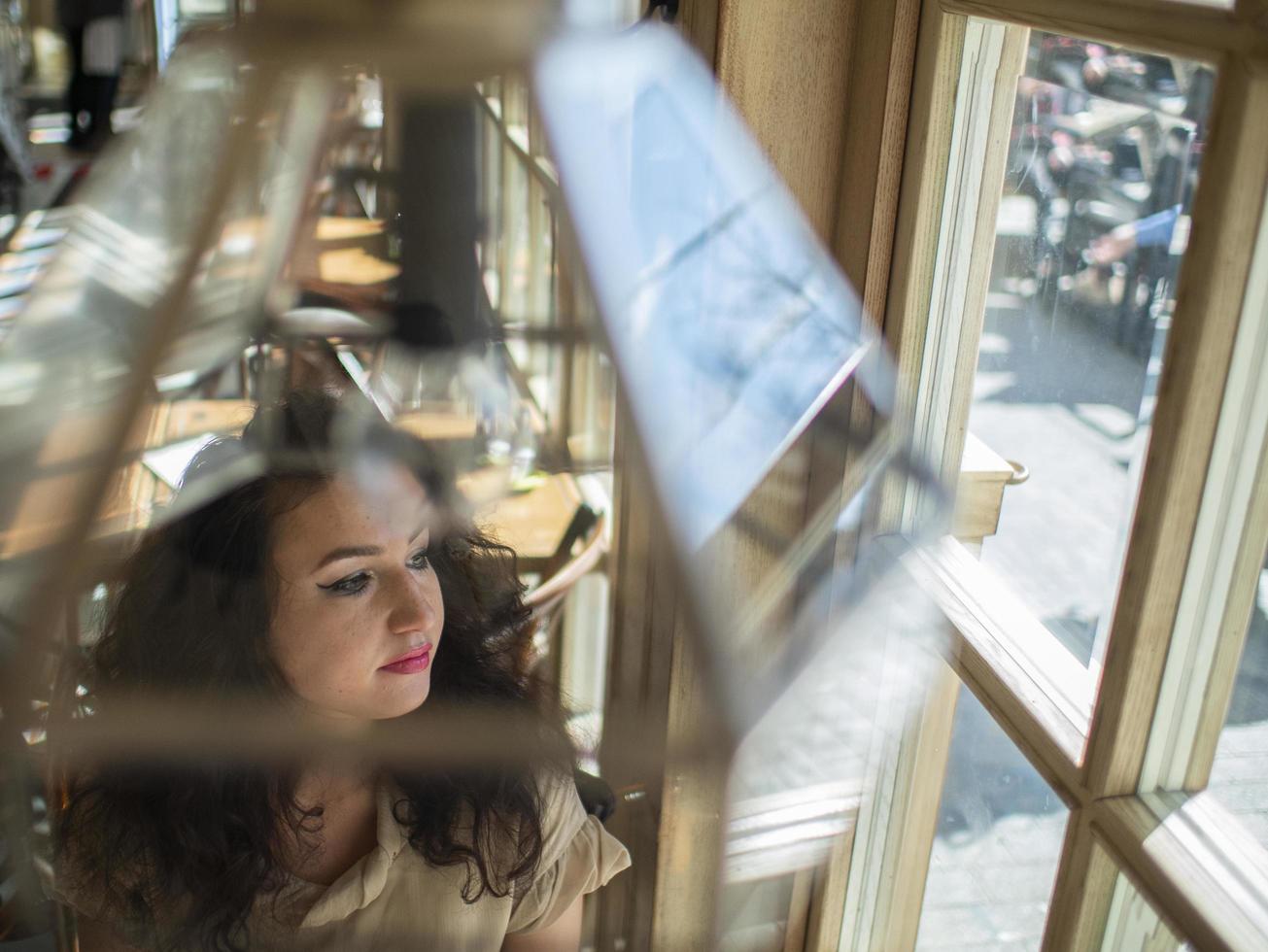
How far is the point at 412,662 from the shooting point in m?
0.61

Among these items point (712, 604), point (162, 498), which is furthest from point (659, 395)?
point (162, 498)

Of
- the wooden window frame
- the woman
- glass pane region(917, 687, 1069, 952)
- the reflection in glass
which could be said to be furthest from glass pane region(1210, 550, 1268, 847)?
the woman

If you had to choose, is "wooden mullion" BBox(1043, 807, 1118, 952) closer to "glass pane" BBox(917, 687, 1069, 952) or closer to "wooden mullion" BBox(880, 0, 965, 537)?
"glass pane" BBox(917, 687, 1069, 952)

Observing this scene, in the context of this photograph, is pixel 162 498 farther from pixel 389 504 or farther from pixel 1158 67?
pixel 1158 67

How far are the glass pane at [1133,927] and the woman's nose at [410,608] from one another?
14.4 inches

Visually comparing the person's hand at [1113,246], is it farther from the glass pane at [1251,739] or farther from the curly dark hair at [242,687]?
the curly dark hair at [242,687]

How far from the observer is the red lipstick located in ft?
1.98

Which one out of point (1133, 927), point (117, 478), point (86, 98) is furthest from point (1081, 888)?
point (86, 98)

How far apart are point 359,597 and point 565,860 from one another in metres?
0.24

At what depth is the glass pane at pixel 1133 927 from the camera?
48 centimetres

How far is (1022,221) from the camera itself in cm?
62

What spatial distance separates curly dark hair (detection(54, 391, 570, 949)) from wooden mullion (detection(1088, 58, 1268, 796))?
0.33m

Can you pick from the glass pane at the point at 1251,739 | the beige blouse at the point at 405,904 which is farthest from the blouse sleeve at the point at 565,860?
the glass pane at the point at 1251,739

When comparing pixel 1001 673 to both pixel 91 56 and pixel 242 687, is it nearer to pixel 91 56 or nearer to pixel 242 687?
pixel 242 687
